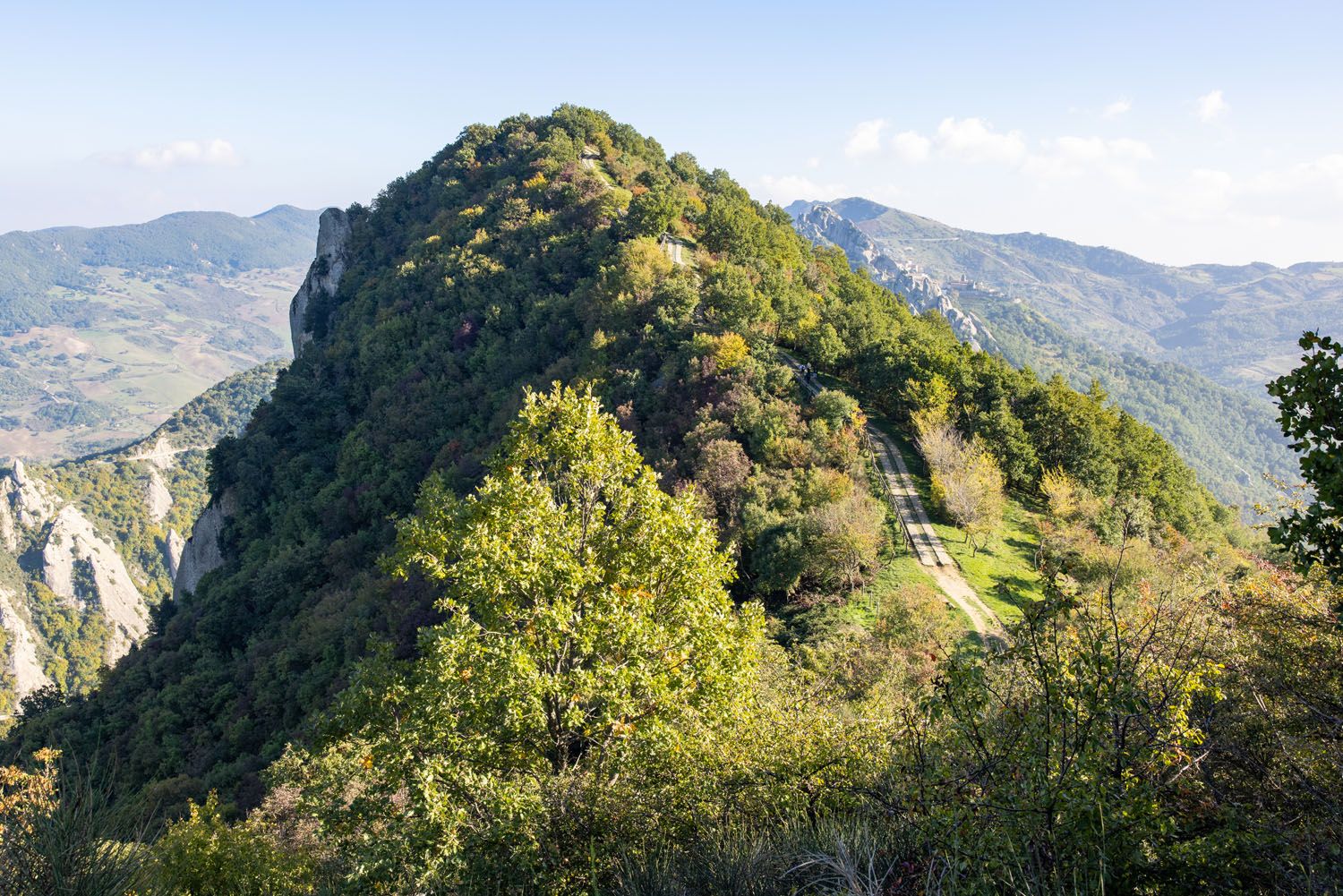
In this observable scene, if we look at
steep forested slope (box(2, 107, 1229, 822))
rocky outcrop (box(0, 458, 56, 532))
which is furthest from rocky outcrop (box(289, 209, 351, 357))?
rocky outcrop (box(0, 458, 56, 532))

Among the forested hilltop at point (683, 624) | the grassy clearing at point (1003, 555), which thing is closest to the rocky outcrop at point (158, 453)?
the forested hilltop at point (683, 624)

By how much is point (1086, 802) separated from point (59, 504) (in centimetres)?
21820

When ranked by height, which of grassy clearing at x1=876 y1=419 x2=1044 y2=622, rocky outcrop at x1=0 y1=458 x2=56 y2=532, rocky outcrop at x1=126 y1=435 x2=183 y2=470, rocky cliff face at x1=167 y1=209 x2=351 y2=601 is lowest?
rocky outcrop at x1=0 y1=458 x2=56 y2=532

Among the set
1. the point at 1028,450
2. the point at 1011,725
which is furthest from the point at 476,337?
the point at 1011,725

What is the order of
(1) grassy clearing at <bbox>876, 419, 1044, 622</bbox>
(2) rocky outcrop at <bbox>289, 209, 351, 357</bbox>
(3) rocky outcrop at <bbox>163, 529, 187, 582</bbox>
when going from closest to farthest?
(1) grassy clearing at <bbox>876, 419, 1044, 622</bbox> < (2) rocky outcrop at <bbox>289, 209, 351, 357</bbox> < (3) rocky outcrop at <bbox>163, 529, 187, 582</bbox>

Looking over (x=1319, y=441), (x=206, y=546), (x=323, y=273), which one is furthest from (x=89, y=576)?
(x=1319, y=441)

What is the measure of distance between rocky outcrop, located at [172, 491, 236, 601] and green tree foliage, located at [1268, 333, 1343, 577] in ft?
263

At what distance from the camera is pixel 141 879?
8.07 m

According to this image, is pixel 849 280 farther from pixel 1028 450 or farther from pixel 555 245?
pixel 1028 450

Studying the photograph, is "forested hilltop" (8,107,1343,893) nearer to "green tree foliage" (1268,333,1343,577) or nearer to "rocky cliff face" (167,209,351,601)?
"green tree foliage" (1268,333,1343,577)

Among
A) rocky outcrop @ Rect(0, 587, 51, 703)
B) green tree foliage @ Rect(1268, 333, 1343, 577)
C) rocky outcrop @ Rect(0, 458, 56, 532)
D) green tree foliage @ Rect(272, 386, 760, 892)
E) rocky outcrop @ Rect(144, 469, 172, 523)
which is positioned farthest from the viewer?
rocky outcrop @ Rect(144, 469, 172, 523)

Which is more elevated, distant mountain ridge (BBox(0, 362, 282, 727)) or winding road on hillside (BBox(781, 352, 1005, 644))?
winding road on hillside (BBox(781, 352, 1005, 644))

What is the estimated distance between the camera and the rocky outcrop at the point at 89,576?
480 ft

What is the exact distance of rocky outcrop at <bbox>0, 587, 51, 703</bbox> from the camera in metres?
120
